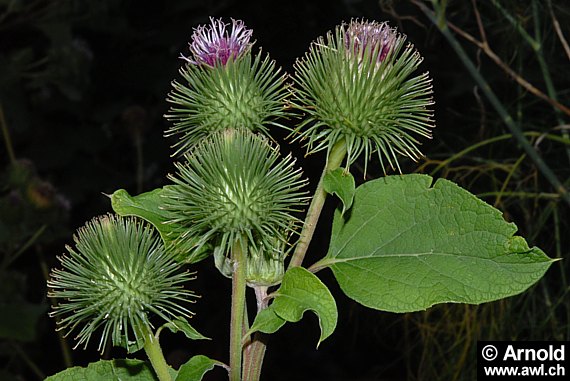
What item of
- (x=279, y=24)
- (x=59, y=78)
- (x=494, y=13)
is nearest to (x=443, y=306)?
(x=494, y=13)

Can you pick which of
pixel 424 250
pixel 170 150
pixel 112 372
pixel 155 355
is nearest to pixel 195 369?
pixel 155 355

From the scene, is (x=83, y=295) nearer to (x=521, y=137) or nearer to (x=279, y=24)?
(x=521, y=137)

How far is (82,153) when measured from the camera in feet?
9.46

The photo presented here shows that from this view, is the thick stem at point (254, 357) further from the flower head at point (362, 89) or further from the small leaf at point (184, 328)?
the flower head at point (362, 89)

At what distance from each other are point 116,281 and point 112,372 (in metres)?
0.15

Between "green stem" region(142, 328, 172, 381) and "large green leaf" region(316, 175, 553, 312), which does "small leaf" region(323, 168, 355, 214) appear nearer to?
"large green leaf" region(316, 175, 553, 312)

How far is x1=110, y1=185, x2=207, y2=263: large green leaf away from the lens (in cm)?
97

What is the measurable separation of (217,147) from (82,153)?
2040mm

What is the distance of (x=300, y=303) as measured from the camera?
2.83ft

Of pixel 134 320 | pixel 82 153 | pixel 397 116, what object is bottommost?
pixel 134 320

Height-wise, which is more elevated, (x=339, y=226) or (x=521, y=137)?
(x=521, y=137)

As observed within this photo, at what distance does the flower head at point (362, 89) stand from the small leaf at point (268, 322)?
0.65 feet

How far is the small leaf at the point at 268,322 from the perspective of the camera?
34.5 inches

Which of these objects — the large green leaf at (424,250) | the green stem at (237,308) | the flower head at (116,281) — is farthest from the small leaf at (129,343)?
the large green leaf at (424,250)
